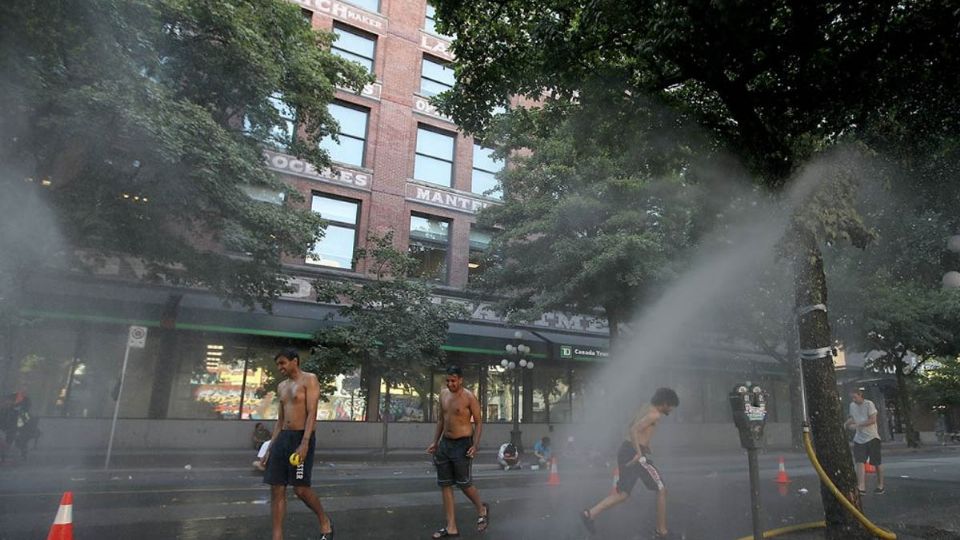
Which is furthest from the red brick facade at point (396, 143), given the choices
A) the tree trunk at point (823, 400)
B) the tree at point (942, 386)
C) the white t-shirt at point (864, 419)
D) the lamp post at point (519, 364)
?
the tree at point (942, 386)

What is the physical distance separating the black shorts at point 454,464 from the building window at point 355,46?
1702 cm

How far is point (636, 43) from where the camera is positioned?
636cm

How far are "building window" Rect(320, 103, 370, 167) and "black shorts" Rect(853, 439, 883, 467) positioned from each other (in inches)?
628

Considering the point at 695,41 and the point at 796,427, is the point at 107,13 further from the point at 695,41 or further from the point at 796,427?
the point at 796,427

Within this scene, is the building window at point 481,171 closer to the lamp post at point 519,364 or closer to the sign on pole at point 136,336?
the lamp post at point 519,364

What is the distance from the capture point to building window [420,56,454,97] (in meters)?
21.6

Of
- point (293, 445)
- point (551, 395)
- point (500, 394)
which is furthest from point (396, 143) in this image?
point (293, 445)

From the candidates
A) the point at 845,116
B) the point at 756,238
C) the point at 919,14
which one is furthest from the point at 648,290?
the point at 919,14

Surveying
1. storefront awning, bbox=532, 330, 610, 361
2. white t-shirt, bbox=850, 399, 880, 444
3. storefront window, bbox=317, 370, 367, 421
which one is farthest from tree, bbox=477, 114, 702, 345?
white t-shirt, bbox=850, 399, 880, 444

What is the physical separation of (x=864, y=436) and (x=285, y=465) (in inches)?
347

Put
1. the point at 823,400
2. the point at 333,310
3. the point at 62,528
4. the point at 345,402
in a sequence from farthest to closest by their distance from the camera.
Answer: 1. the point at 345,402
2. the point at 333,310
3. the point at 823,400
4. the point at 62,528

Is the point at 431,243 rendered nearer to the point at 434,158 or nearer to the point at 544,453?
the point at 434,158

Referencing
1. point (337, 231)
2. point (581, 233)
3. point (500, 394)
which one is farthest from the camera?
point (500, 394)

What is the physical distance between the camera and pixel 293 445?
201 inches
